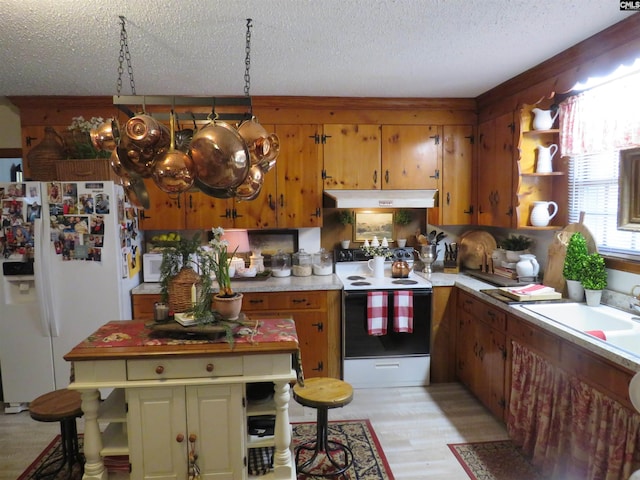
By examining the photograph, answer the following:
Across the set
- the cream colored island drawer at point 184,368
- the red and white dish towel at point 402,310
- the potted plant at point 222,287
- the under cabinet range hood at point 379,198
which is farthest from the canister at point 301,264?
the cream colored island drawer at point 184,368

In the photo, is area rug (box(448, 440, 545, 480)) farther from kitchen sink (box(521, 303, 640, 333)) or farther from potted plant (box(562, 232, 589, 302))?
potted plant (box(562, 232, 589, 302))

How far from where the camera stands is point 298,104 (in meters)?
3.82

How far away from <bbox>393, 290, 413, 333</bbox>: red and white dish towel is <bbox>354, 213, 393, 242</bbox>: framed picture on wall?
2.71ft

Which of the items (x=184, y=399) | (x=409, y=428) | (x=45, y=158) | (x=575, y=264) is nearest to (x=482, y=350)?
(x=409, y=428)

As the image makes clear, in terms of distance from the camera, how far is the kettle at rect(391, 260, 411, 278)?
394cm

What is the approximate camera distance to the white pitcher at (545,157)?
3.24 m

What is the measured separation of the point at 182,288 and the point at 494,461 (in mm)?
2122

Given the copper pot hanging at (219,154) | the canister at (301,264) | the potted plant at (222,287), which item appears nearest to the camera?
the copper pot hanging at (219,154)

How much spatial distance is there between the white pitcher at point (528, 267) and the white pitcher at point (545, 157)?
68 cm

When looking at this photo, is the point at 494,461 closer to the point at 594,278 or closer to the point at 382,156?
the point at 594,278

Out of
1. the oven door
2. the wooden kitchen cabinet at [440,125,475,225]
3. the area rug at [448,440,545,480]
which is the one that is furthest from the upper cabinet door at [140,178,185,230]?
the area rug at [448,440,545,480]

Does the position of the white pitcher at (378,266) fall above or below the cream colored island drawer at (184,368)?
above

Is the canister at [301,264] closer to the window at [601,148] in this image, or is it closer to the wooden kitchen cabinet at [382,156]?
the wooden kitchen cabinet at [382,156]

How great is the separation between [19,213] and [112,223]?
0.68 meters
